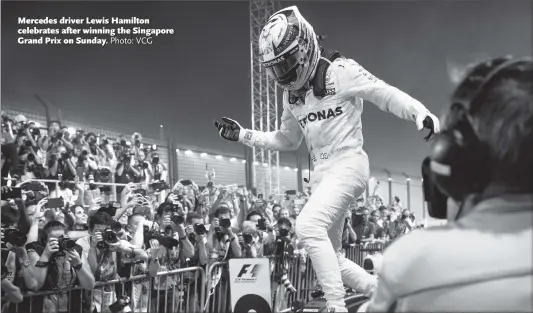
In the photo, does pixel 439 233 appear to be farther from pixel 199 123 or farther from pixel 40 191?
pixel 199 123

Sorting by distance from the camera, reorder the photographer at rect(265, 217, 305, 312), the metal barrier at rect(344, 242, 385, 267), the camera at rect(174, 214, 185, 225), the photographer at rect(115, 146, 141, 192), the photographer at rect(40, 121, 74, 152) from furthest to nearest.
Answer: the metal barrier at rect(344, 242, 385, 267) → the photographer at rect(115, 146, 141, 192) → the photographer at rect(40, 121, 74, 152) → the photographer at rect(265, 217, 305, 312) → the camera at rect(174, 214, 185, 225)

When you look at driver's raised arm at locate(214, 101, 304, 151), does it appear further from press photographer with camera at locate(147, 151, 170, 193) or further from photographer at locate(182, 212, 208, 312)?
press photographer with camera at locate(147, 151, 170, 193)

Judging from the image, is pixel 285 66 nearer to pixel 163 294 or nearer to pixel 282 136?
pixel 282 136

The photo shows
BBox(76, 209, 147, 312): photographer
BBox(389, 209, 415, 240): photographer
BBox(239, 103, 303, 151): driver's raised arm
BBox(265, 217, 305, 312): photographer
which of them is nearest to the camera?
BBox(239, 103, 303, 151): driver's raised arm

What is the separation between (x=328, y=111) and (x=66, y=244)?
221 cm

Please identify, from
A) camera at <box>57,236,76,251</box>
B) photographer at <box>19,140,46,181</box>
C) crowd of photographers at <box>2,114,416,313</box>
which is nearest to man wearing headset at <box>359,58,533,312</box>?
crowd of photographers at <box>2,114,416,313</box>

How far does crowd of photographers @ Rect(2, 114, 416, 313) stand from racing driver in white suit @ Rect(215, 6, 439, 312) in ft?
2.71

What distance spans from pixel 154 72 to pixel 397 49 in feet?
11.7

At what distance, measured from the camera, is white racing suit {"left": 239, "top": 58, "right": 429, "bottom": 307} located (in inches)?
132

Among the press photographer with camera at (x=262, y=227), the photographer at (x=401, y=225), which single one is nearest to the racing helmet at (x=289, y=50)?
the press photographer with camera at (x=262, y=227)

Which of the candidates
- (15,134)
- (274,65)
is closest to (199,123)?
(15,134)

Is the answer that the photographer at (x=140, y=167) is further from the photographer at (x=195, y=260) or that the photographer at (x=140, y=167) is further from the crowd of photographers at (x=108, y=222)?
the photographer at (x=195, y=260)

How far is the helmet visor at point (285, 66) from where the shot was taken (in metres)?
3.71

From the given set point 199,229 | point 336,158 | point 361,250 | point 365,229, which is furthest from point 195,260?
point 365,229
